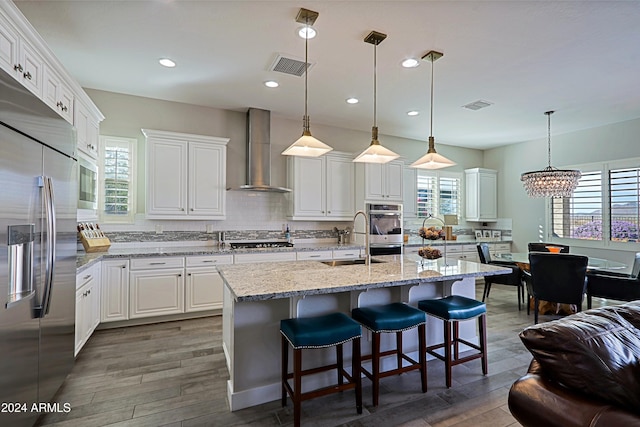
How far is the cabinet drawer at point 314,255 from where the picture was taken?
440 centimetres

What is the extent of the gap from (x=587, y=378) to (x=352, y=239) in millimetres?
4202

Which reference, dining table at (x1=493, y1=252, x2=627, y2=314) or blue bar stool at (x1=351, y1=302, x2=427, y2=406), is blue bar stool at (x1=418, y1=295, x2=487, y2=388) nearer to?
blue bar stool at (x1=351, y1=302, x2=427, y2=406)

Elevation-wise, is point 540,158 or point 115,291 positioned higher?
point 540,158

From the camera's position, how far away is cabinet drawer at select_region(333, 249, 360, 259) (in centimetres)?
473

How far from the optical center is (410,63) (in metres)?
3.18

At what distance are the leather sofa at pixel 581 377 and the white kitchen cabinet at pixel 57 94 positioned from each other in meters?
3.60

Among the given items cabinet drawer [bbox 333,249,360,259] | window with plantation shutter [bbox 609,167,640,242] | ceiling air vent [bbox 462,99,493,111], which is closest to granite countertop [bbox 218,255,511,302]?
cabinet drawer [bbox 333,249,360,259]

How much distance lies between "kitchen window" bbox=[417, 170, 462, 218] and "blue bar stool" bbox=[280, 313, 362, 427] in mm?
4643

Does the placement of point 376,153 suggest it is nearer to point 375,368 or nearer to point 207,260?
point 375,368

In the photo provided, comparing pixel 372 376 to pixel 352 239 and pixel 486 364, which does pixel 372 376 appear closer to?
pixel 486 364

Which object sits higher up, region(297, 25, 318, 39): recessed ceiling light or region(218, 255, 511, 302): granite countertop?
region(297, 25, 318, 39): recessed ceiling light

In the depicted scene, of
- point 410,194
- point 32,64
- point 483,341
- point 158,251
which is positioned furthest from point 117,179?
point 410,194

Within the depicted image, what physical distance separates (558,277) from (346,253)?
2679mm

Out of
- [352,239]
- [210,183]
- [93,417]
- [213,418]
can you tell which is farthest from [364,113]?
[93,417]
